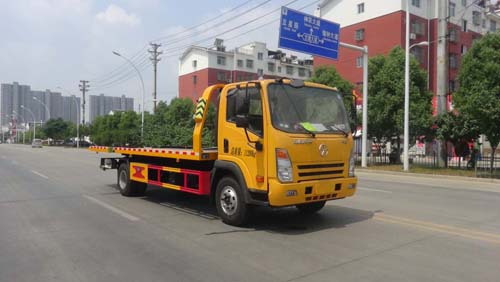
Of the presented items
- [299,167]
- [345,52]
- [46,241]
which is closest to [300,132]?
[299,167]

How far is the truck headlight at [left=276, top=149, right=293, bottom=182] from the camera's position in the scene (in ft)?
22.1

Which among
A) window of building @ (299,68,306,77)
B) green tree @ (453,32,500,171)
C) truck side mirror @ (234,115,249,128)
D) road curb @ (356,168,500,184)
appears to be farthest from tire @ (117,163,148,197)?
window of building @ (299,68,306,77)

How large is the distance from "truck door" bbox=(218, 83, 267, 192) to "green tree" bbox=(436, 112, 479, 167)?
16.2m

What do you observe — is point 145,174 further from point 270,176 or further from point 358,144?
point 358,144

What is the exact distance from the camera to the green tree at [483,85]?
58.2 feet

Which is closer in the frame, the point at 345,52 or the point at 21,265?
the point at 21,265

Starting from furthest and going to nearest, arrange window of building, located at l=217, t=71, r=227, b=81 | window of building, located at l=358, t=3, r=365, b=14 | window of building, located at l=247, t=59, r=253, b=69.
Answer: window of building, located at l=247, t=59, r=253, b=69 < window of building, located at l=217, t=71, r=227, b=81 < window of building, located at l=358, t=3, r=365, b=14

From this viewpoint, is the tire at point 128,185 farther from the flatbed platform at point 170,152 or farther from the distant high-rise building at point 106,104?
the distant high-rise building at point 106,104

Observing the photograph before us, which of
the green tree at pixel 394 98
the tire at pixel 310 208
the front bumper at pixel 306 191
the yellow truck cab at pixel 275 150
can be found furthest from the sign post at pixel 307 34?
the front bumper at pixel 306 191

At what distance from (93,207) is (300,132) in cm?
526

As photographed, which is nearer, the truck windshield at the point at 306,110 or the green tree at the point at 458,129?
the truck windshield at the point at 306,110

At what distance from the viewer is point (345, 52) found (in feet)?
156

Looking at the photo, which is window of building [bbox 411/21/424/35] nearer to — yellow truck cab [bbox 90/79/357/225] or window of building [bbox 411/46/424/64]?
window of building [bbox 411/46/424/64]

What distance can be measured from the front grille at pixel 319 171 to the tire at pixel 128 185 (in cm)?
575
